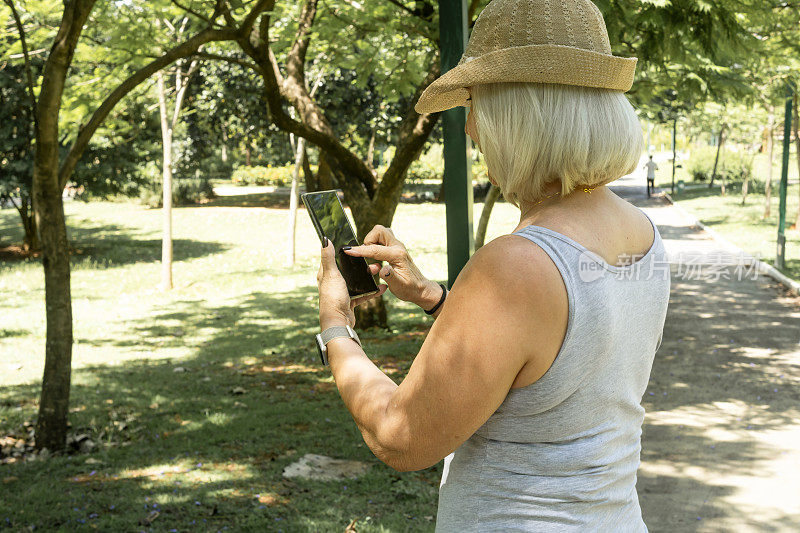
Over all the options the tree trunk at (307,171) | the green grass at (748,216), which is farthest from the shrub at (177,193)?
the green grass at (748,216)

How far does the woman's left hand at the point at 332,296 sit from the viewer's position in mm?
1636

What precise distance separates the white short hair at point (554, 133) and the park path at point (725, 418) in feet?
12.3

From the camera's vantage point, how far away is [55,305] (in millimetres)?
5465

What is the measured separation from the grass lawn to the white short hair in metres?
3.36

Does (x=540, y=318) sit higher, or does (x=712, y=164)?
(x=712, y=164)

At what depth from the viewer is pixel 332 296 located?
1.67 meters

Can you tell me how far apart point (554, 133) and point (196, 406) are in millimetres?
6152

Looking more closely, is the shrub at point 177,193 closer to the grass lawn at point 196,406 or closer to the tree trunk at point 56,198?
the grass lawn at point 196,406

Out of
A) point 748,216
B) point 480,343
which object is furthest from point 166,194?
point 748,216

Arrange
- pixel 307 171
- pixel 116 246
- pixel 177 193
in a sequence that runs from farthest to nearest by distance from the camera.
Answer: pixel 177 193
pixel 116 246
pixel 307 171

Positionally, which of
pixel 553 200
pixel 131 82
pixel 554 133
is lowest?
pixel 553 200

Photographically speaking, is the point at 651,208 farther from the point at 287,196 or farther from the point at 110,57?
the point at 110,57

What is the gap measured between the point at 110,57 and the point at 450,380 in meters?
8.69

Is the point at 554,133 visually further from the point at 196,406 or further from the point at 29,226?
the point at 29,226
